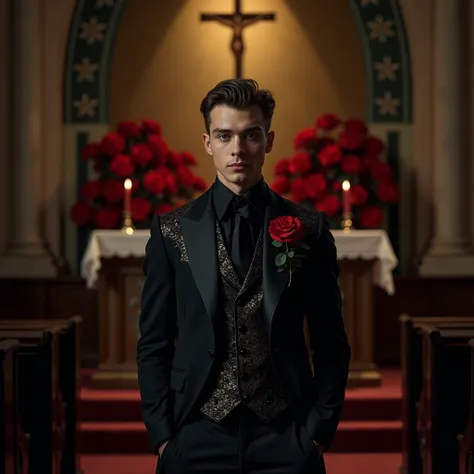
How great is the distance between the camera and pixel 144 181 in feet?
24.0


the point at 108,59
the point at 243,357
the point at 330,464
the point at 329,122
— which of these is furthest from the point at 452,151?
the point at 243,357

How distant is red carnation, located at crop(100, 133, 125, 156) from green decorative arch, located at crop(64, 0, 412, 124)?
21.9 inches

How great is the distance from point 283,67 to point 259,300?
6.13 m

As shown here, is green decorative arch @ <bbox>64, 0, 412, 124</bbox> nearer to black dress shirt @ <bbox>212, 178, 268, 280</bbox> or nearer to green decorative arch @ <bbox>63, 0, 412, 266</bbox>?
green decorative arch @ <bbox>63, 0, 412, 266</bbox>

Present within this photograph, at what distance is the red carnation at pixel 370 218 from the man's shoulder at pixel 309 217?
5.11m

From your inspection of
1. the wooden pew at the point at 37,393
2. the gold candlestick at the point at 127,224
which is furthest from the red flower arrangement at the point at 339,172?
the wooden pew at the point at 37,393

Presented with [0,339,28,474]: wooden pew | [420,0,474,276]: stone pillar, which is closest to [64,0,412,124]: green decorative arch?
[420,0,474,276]: stone pillar

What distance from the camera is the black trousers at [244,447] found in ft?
7.01

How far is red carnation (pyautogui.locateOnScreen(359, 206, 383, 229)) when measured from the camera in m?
7.43

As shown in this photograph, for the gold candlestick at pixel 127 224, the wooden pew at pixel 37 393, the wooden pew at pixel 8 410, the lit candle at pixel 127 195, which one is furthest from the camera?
the lit candle at pixel 127 195

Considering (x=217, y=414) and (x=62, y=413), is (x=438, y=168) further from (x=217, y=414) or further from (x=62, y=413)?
(x=217, y=414)

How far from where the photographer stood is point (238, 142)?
7.10ft

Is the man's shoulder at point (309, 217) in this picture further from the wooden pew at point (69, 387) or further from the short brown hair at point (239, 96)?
the wooden pew at point (69, 387)

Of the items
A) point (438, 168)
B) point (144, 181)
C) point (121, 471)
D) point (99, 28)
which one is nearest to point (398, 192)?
point (438, 168)
